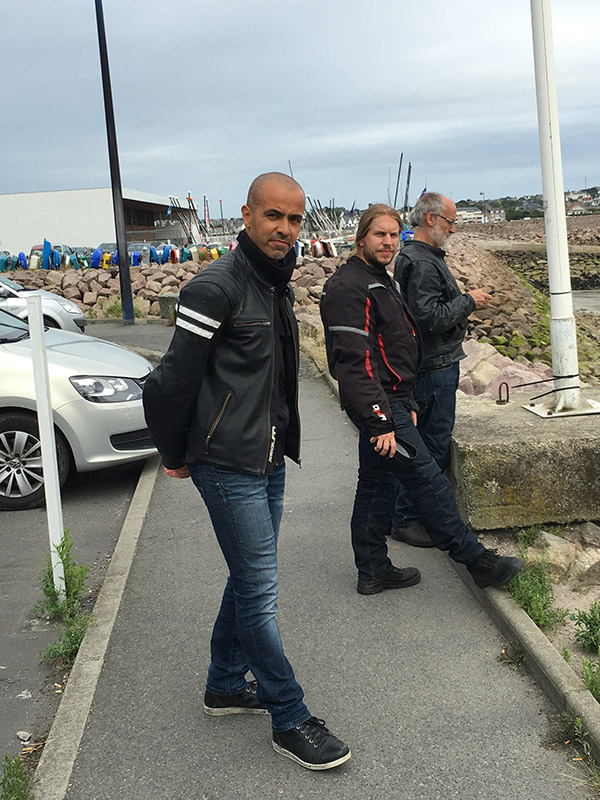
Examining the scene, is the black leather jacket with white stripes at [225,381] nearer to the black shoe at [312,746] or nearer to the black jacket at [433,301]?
the black shoe at [312,746]

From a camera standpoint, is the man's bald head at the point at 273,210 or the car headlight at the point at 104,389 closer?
the man's bald head at the point at 273,210

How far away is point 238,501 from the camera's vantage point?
10.4 feet

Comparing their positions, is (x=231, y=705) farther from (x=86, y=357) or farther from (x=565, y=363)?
(x=86, y=357)

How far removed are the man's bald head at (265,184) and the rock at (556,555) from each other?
2606mm

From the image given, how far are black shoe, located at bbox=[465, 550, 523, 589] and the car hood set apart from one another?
12.9 feet

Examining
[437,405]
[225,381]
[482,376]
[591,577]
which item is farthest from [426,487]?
[482,376]

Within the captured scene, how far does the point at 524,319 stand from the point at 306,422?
15.7 metres

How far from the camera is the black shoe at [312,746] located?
3213 mm

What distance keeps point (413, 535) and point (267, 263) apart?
2863mm

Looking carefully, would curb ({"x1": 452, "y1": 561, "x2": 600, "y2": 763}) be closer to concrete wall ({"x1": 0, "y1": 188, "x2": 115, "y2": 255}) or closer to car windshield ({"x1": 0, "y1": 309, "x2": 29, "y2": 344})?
car windshield ({"x1": 0, "y1": 309, "x2": 29, "y2": 344})

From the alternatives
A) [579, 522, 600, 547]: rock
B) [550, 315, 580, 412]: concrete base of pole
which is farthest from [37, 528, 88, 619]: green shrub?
[550, 315, 580, 412]: concrete base of pole

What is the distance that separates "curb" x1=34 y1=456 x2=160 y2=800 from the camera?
325cm

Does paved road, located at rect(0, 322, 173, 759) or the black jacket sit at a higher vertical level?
the black jacket

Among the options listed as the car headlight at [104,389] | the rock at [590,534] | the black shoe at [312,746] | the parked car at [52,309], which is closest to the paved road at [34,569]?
the car headlight at [104,389]
